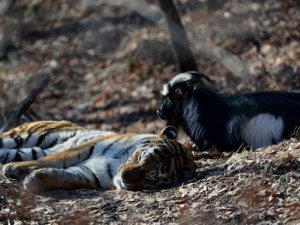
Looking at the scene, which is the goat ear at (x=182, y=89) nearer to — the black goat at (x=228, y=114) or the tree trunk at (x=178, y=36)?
the black goat at (x=228, y=114)

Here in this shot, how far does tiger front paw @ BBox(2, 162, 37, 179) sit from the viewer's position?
6.90m

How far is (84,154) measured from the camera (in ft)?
24.3

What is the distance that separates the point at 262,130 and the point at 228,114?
17.8 inches

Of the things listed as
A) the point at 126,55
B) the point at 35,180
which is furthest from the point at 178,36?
the point at 35,180

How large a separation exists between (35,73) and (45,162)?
7753 millimetres

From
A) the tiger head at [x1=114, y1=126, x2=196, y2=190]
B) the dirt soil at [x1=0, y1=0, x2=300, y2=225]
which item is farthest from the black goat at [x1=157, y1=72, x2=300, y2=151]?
the tiger head at [x1=114, y1=126, x2=196, y2=190]

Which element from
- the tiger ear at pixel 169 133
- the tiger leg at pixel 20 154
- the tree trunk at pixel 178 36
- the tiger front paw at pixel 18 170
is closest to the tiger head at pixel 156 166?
the tiger ear at pixel 169 133

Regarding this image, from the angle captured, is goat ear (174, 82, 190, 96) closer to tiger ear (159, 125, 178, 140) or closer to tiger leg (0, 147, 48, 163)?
tiger ear (159, 125, 178, 140)

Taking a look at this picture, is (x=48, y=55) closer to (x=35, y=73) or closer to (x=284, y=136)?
(x=35, y=73)

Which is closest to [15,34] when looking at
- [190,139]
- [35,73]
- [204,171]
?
[35,73]

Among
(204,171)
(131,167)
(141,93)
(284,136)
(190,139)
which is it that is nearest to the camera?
(131,167)

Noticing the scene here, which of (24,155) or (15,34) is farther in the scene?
(15,34)

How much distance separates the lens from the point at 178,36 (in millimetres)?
11852

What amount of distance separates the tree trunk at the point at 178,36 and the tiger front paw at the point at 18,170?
4.87m
